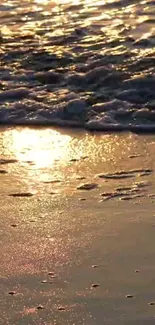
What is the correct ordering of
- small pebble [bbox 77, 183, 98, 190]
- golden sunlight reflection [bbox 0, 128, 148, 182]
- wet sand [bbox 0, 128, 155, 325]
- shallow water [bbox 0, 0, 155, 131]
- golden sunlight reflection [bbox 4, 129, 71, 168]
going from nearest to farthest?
1. wet sand [bbox 0, 128, 155, 325]
2. small pebble [bbox 77, 183, 98, 190]
3. golden sunlight reflection [bbox 0, 128, 148, 182]
4. golden sunlight reflection [bbox 4, 129, 71, 168]
5. shallow water [bbox 0, 0, 155, 131]

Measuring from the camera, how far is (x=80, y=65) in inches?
296

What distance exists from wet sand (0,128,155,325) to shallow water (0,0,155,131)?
466 mm

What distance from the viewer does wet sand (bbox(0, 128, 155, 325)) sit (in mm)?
3213

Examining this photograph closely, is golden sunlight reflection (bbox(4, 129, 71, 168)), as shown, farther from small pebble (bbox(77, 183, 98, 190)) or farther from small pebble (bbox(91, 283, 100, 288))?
small pebble (bbox(91, 283, 100, 288))

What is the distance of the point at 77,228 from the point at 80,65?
3.72 metres

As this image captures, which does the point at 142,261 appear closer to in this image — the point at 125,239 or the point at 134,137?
the point at 125,239

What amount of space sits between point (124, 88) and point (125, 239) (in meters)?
3.14

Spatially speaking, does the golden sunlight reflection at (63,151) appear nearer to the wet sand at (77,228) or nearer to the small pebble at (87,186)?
the wet sand at (77,228)

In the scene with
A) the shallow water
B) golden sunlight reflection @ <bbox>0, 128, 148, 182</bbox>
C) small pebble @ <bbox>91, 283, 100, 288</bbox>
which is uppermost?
the shallow water

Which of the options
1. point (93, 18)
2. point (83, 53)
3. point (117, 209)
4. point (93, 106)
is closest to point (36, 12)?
point (93, 18)

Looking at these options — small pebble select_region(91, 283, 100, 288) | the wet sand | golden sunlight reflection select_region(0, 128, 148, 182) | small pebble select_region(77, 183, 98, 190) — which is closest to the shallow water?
golden sunlight reflection select_region(0, 128, 148, 182)

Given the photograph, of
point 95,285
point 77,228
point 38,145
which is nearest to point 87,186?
point 77,228

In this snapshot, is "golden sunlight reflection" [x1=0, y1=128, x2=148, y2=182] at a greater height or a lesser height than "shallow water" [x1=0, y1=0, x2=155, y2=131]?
lesser

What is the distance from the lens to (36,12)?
398 inches
